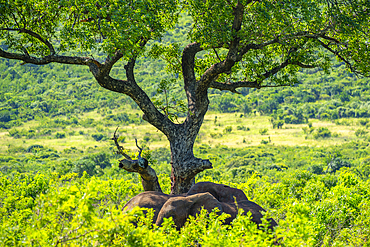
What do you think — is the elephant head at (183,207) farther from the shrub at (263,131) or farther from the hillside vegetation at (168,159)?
the shrub at (263,131)

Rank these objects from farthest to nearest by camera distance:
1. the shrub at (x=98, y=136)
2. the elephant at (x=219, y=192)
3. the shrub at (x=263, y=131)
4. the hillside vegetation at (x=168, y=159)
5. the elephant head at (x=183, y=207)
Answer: the shrub at (x=98, y=136), the shrub at (x=263, y=131), the elephant at (x=219, y=192), the elephant head at (x=183, y=207), the hillside vegetation at (x=168, y=159)

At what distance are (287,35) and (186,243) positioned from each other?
708 centimetres

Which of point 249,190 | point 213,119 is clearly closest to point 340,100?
point 213,119

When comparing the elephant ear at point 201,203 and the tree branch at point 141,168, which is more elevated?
the tree branch at point 141,168

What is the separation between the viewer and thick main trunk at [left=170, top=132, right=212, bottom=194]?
10531mm

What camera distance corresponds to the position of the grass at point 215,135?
95125 mm

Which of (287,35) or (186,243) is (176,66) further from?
(186,243)

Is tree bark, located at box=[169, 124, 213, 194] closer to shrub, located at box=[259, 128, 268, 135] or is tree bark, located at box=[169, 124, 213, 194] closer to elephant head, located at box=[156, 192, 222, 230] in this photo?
elephant head, located at box=[156, 192, 222, 230]

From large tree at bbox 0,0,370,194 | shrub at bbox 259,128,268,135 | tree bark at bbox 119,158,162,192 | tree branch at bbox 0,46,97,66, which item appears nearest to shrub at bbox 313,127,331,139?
shrub at bbox 259,128,268,135

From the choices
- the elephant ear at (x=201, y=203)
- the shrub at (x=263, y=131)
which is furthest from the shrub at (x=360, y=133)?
the elephant ear at (x=201, y=203)

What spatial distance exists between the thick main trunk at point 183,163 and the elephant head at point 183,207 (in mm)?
2415

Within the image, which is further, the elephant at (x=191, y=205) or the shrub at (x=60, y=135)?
the shrub at (x=60, y=135)

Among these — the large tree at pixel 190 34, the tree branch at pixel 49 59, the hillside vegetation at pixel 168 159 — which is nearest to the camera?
the hillside vegetation at pixel 168 159

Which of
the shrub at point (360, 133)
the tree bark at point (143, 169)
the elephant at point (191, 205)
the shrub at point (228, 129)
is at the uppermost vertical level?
the tree bark at point (143, 169)
